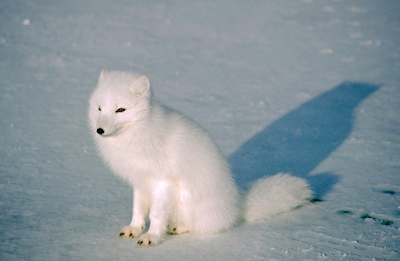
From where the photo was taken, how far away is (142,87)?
2.46m

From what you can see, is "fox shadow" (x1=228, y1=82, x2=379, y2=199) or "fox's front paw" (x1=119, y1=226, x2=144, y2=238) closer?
"fox's front paw" (x1=119, y1=226, x2=144, y2=238)

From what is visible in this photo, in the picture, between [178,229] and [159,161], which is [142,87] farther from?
[178,229]

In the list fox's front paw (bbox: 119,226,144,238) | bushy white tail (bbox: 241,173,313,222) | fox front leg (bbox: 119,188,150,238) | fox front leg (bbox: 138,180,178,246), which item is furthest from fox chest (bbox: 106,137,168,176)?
bushy white tail (bbox: 241,173,313,222)

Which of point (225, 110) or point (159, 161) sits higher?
point (225, 110)

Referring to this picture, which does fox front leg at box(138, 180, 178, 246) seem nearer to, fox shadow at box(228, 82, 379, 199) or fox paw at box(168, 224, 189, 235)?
fox paw at box(168, 224, 189, 235)

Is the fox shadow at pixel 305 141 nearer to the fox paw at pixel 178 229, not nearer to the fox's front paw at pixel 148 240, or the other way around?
the fox paw at pixel 178 229

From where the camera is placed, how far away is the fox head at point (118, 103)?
7.66ft

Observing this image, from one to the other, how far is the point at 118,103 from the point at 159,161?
0.43m

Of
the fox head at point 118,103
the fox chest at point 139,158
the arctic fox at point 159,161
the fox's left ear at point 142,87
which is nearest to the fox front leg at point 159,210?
the arctic fox at point 159,161

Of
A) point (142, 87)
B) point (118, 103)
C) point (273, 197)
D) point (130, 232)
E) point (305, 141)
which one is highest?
point (142, 87)

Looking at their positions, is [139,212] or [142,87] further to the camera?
[139,212]

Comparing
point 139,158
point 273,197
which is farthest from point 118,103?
point 273,197

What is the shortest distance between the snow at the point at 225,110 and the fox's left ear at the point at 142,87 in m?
0.95

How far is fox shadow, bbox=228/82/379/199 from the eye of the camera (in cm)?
378
